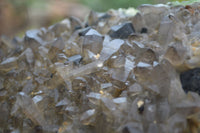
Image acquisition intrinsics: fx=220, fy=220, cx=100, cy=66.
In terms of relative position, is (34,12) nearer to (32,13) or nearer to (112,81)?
(32,13)

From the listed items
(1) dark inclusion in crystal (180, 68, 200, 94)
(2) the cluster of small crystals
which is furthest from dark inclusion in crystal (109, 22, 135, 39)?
(1) dark inclusion in crystal (180, 68, 200, 94)

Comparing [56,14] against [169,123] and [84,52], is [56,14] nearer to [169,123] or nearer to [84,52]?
[84,52]

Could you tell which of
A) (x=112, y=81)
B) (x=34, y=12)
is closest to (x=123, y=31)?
(x=112, y=81)

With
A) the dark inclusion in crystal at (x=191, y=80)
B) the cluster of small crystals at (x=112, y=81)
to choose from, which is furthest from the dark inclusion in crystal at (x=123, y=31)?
the dark inclusion in crystal at (x=191, y=80)

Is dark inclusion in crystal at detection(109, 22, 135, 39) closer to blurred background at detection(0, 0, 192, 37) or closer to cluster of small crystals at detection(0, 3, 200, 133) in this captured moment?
cluster of small crystals at detection(0, 3, 200, 133)

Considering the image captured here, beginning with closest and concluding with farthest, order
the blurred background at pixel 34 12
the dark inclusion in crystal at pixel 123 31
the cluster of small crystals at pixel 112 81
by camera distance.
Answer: the cluster of small crystals at pixel 112 81
the dark inclusion in crystal at pixel 123 31
the blurred background at pixel 34 12

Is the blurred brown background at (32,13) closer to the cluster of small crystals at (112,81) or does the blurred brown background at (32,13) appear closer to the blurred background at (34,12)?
the blurred background at (34,12)
